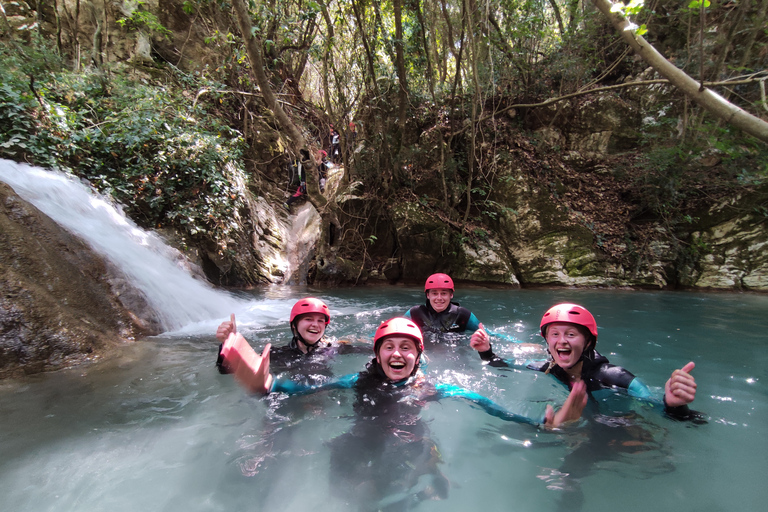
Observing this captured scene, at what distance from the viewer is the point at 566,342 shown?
9.45 feet

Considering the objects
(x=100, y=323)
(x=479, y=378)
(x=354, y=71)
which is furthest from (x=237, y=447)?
(x=354, y=71)

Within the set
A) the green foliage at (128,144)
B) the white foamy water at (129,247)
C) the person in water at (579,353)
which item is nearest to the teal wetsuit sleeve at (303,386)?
the person in water at (579,353)

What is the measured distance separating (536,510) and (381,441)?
100 centimetres

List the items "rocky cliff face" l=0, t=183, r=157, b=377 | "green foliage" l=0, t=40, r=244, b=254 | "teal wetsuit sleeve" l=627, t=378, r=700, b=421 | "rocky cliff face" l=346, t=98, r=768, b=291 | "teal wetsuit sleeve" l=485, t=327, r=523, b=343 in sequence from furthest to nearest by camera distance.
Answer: "rocky cliff face" l=346, t=98, r=768, b=291
"green foliage" l=0, t=40, r=244, b=254
"teal wetsuit sleeve" l=485, t=327, r=523, b=343
"rocky cliff face" l=0, t=183, r=157, b=377
"teal wetsuit sleeve" l=627, t=378, r=700, b=421

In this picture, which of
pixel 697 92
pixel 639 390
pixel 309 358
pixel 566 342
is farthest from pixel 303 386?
pixel 697 92

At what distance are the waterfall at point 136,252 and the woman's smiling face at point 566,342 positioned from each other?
4388mm

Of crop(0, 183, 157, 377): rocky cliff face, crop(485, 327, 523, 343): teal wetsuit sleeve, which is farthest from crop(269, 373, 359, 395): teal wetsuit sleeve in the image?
crop(485, 327, 523, 343): teal wetsuit sleeve

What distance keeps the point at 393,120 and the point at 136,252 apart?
7.67 m

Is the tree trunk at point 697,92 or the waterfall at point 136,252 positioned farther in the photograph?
the waterfall at point 136,252

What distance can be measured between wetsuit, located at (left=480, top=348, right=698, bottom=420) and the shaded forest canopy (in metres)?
5.71

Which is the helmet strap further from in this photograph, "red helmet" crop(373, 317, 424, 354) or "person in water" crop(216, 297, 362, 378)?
"red helmet" crop(373, 317, 424, 354)

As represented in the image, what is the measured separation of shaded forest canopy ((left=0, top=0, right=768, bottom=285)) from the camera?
25.6 feet

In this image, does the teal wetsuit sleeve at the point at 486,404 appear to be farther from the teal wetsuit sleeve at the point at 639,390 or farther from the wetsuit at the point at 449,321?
the wetsuit at the point at 449,321

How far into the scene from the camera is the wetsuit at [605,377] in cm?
240
